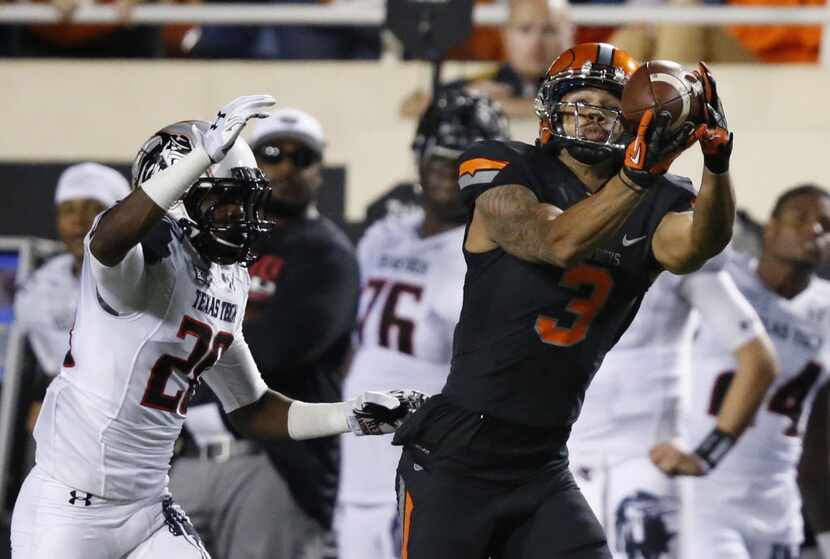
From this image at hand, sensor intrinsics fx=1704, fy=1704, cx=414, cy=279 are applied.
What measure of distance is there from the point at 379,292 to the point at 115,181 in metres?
1.10

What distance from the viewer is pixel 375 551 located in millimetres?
5855

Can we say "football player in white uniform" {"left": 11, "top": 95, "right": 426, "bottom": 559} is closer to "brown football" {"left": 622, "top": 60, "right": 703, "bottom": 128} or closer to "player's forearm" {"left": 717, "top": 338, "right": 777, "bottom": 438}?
"brown football" {"left": 622, "top": 60, "right": 703, "bottom": 128}

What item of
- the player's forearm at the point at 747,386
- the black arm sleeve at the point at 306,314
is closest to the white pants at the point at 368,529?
the black arm sleeve at the point at 306,314

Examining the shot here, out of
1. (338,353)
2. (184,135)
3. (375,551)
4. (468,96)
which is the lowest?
(375,551)

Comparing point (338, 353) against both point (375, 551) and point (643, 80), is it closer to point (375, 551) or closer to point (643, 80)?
point (375, 551)

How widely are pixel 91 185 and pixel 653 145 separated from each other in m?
3.38

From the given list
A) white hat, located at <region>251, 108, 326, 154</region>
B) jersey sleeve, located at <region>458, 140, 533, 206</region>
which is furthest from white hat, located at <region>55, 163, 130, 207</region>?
jersey sleeve, located at <region>458, 140, 533, 206</region>

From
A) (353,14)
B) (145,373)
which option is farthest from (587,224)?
(353,14)

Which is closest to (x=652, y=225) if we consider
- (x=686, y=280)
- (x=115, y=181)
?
(x=686, y=280)

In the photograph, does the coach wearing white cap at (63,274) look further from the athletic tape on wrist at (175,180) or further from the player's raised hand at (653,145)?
the player's raised hand at (653,145)

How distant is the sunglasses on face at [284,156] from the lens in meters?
5.89

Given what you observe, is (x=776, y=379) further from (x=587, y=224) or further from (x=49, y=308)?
(x=587, y=224)

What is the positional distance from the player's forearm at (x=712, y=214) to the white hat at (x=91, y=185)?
315 cm

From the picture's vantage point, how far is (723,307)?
572cm
